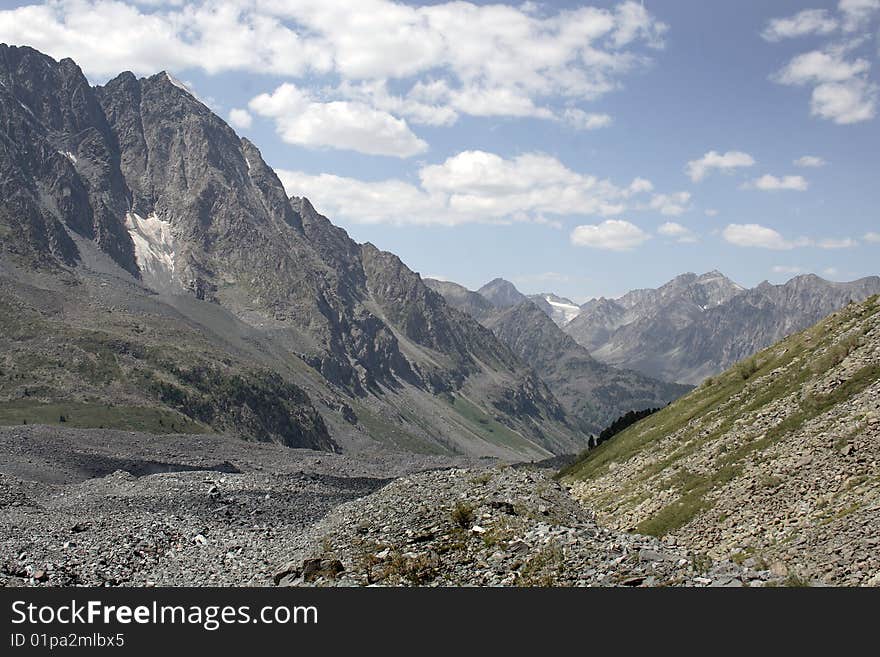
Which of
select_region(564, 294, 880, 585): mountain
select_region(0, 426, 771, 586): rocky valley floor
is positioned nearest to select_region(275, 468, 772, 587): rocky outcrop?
select_region(0, 426, 771, 586): rocky valley floor

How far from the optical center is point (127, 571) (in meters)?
47.7

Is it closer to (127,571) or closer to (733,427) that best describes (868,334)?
(733,427)

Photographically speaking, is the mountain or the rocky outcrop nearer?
the rocky outcrop

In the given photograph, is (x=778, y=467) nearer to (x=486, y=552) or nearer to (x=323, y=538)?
(x=486, y=552)

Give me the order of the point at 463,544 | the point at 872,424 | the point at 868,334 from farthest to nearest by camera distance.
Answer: the point at 868,334
the point at 872,424
the point at 463,544

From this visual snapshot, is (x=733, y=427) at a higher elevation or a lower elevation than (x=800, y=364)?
lower

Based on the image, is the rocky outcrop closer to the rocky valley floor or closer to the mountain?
the rocky valley floor

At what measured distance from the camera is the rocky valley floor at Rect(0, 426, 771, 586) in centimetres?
2997

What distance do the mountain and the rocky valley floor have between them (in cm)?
541

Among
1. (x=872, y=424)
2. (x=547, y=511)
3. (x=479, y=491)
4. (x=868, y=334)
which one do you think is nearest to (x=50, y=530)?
(x=479, y=491)

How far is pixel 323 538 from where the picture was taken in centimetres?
4250

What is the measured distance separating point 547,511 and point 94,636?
24.6 metres

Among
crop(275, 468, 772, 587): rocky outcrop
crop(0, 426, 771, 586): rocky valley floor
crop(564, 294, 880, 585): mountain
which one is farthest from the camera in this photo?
crop(564, 294, 880, 585): mountain

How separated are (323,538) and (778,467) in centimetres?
2676
